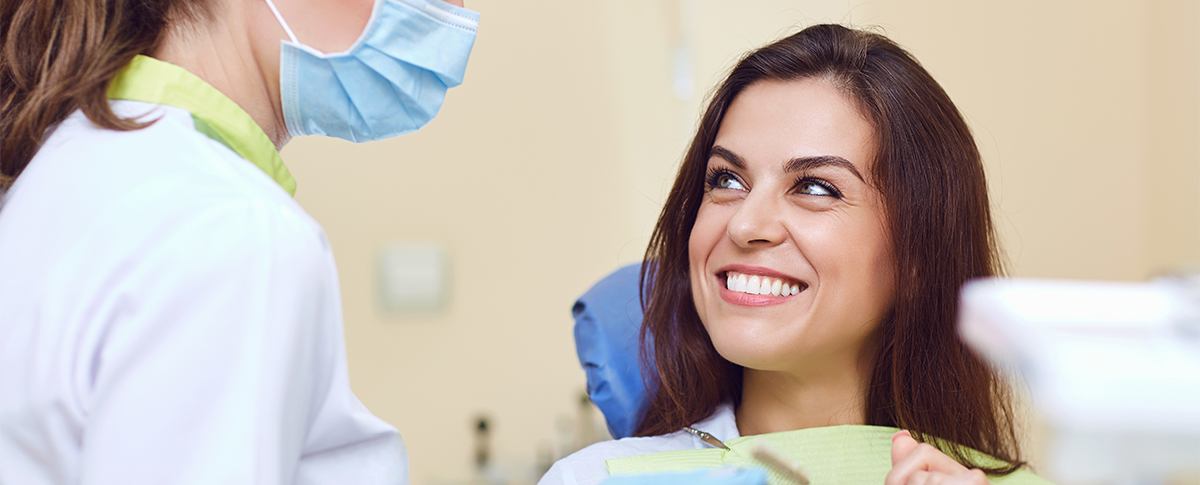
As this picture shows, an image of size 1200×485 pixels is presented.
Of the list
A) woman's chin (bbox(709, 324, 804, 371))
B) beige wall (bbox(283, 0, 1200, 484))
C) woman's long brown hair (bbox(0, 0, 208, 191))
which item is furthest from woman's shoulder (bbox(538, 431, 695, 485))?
beige wall (bbox(283, 0, 1200, 484))

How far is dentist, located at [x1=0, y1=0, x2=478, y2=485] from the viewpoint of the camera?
850 mm

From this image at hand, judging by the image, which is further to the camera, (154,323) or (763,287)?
(763,287)

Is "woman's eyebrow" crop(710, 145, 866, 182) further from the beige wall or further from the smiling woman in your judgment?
the beige wall

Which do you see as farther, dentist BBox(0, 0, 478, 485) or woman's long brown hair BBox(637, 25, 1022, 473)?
woman's long brown hair BBox(637, 25, 1022, 473)

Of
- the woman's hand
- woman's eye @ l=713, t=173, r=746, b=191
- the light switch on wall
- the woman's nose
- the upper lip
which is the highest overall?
woman's eye @ l=713, t=173, r=746, b=191

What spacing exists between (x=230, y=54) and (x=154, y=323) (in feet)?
1.11

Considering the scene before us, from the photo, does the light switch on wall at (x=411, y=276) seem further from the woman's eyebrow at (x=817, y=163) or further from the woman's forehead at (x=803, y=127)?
the woman's eyebrow at (x=817, y=163)

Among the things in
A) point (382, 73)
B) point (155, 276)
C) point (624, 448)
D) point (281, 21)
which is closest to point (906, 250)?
point (624, 448)

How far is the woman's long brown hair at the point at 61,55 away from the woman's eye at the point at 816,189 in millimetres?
726

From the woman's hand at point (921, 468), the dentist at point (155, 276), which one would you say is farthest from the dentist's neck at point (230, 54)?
the woman's hand at point (921, 468)

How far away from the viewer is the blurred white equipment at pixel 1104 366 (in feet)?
1.59

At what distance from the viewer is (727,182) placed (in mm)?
1481

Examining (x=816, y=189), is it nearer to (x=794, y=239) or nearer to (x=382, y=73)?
(x=794, y=239)

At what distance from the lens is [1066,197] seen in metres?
2.64
